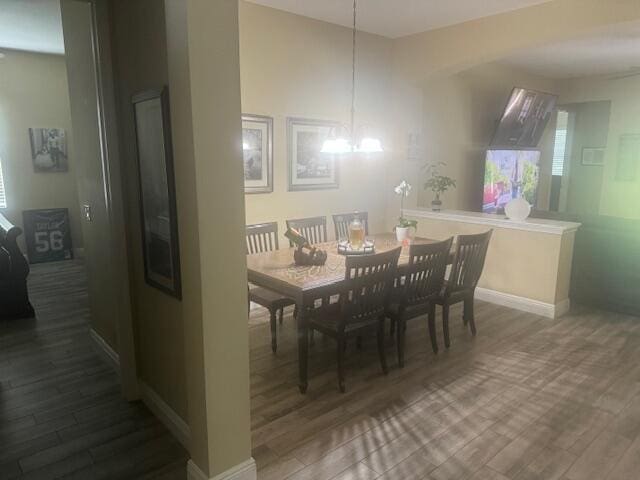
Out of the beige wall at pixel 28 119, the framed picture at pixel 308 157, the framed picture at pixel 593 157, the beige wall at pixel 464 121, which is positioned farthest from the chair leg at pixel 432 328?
the framed picture at pixel 593 157

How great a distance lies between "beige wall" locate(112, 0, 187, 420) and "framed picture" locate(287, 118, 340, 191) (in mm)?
2168

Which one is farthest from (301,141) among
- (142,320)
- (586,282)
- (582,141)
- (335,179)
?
(582,141)

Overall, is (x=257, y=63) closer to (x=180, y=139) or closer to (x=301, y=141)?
(x=301, y=141)

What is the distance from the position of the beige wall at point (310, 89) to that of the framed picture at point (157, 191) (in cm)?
188

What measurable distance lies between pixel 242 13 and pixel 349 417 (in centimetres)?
340

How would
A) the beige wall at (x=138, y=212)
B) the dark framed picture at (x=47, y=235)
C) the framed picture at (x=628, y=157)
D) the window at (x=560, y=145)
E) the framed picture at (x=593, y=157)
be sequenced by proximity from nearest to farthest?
the beige wall at (x=138, y=212), the dark framed picture at (x=47, y=235), the framed picture at (x=628, y=157), the framed picture at (x=593, y=157), the window at (x=560, y=145)

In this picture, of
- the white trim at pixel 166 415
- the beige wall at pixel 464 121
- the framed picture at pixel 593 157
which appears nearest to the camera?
the white trim at pixel 166 415

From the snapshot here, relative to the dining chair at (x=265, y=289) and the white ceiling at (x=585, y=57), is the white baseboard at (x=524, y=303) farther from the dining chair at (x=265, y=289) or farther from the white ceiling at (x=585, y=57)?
the white ceiling at (x=585, y=57)

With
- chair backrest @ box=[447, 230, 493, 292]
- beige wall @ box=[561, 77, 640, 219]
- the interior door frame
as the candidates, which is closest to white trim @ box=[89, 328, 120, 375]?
the interior door frame

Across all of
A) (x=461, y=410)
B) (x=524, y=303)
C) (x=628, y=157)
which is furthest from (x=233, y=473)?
(x=628, y=157)

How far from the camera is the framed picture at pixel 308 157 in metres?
4.40

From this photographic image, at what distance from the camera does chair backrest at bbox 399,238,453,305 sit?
308cm

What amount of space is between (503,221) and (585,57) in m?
3.22

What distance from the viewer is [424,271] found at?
10.4 feet
